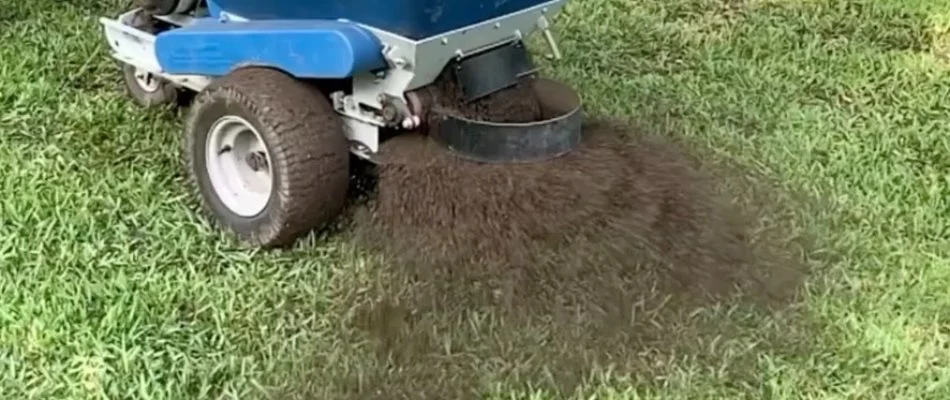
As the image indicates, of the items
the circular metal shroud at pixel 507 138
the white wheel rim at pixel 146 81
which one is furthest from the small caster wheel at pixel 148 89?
the circular metal shroud at pixel 507 138

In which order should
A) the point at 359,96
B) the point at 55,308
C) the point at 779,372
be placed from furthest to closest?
the point at 359,96
the point at 55,308
the point at 779,372

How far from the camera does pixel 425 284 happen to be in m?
2.95

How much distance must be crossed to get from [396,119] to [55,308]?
84cm

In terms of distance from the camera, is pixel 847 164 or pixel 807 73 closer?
pixel 847 164

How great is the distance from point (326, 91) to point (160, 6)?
2.39 ft

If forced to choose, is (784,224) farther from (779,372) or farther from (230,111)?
(230,111)

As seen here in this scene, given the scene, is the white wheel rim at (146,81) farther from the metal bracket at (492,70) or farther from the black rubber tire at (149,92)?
the metal bracket at (492,70)

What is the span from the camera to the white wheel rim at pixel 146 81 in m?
3.83

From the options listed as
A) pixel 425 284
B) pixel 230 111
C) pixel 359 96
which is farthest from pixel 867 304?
pixel 230 111

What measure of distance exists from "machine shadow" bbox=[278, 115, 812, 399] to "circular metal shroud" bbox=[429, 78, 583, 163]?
0.03 meters

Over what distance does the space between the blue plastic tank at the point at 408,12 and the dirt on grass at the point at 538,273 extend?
0.25 metres

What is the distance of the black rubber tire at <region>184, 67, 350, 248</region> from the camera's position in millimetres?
2996

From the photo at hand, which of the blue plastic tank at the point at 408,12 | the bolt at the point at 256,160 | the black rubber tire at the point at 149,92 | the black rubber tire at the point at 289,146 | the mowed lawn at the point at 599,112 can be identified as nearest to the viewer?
the mowed lawn at the point at 599,112

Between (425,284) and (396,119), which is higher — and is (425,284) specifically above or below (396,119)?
below
